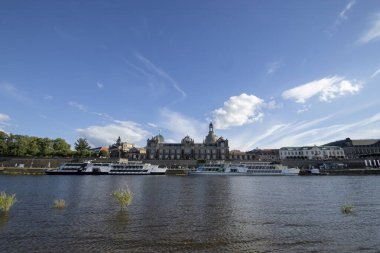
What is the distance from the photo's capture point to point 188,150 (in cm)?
17225

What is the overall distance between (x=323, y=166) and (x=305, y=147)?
45.1 meters

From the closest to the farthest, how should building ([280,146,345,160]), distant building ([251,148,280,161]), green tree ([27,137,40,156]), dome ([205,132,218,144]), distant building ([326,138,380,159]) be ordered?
green tree ([27,137,40,156]) → distant building ([326,138,380,159]) → building ([280,146,345,160]) → dome ([205,132,218,144]) → distant building ([251,148,280,161])

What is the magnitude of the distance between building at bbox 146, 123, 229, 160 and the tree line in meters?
41.3

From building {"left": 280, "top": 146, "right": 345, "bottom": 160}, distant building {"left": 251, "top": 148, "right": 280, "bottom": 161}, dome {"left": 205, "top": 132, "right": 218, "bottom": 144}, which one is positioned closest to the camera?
building {"left": 280, "top": 146, "right": 345, "bottom": 160}

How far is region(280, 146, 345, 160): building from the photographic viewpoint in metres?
171

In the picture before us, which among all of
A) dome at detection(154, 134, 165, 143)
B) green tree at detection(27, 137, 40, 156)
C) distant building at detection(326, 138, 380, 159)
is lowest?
green tree at detection(27, 137, 40, 156)

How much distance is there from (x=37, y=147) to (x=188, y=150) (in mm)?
83053

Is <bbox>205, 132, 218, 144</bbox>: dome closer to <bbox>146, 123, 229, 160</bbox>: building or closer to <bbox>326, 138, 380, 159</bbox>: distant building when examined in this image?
<bbox>146, 123, 229, 160</bbox>: building

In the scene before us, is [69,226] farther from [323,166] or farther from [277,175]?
[323,166]

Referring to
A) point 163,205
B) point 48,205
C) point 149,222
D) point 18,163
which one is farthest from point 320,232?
point 18,163

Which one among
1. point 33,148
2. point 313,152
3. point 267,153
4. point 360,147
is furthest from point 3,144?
point 360,147

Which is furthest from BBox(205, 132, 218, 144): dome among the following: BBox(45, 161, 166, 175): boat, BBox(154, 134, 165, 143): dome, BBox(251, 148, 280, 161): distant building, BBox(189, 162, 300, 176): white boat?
BBox(45, 161, 166, 175): boat

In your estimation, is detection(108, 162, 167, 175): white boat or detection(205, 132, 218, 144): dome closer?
detection(108, 162, 167, 175): white boat

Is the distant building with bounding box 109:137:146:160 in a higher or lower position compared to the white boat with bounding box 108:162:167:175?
higher
